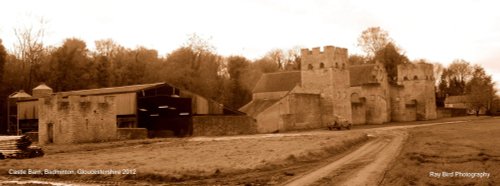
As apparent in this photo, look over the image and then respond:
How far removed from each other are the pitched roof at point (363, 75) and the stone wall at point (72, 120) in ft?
121

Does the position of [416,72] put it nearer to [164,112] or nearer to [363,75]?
[363,75]

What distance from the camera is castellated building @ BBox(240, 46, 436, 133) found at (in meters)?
47.9

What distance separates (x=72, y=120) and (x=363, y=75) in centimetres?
4066

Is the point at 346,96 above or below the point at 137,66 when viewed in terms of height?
below

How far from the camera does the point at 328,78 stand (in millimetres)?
52438

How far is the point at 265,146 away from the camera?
2644cm

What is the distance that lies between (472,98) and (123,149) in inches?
2445

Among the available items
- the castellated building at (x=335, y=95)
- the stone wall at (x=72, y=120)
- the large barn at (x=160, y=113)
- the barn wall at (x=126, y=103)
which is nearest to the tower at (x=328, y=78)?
the castellated building at (x=335, y=95)

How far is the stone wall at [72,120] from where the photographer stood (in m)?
31.9

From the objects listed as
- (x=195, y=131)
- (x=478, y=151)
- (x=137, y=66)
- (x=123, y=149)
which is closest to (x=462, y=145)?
(x=478, y=151)

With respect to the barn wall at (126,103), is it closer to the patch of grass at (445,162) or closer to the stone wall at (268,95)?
the patch of grass at (445,162)

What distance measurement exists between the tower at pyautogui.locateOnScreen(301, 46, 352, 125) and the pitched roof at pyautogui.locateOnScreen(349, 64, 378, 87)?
1007cm

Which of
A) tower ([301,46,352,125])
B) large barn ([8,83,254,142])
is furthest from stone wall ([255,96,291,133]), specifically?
tower ([301,46,352,125])

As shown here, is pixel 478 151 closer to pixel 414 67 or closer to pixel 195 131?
pixel 195 131
